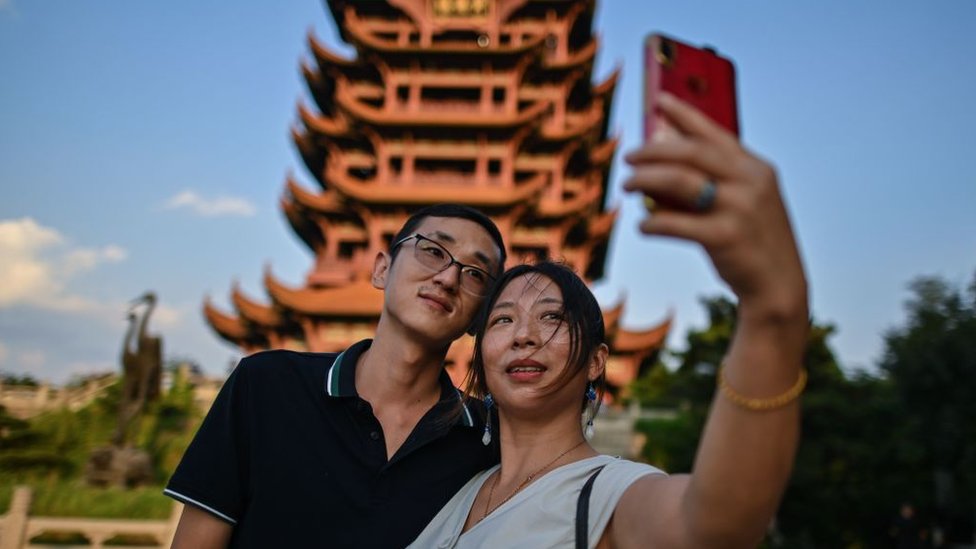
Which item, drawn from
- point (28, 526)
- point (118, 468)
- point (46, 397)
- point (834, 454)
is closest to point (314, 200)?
point (46, 397)

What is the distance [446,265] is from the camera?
6.47 ft

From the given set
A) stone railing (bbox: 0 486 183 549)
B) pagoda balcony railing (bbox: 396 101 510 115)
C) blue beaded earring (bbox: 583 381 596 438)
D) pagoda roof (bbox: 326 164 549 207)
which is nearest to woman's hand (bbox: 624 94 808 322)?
blue beaded earring (bbox: 583 381 596 438)

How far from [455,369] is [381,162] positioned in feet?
19.1

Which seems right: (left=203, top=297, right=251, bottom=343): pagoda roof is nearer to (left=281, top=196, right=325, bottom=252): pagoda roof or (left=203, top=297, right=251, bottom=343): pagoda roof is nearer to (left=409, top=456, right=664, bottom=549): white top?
(left=281, top=196, right=325, bottom=252): pagoda roof

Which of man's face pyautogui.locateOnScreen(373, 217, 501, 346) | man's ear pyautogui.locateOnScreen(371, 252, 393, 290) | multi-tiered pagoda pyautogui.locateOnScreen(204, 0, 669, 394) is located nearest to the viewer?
man's face pyautogui.locateOnScreen(373, 217, 501, 346)

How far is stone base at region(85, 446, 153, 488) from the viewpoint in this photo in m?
10.6

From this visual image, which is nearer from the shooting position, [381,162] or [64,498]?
[64,498]

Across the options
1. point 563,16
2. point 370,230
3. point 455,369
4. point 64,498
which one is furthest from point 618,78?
point 64,498

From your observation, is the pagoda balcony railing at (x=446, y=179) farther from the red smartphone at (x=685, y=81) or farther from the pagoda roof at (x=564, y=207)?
the red smartphone at (x=685, y=81)

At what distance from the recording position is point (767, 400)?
75 cm

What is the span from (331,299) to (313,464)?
1352 cm

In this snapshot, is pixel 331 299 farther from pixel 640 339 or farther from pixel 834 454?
pixel 834 454

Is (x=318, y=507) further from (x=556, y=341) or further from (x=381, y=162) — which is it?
(x=381, y=162)

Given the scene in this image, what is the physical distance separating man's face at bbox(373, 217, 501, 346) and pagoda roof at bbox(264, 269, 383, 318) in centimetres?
1258
